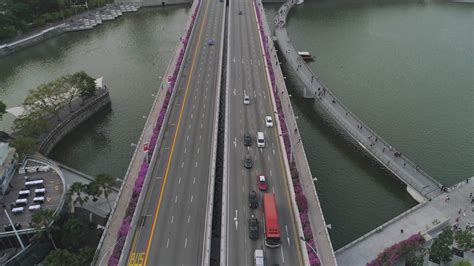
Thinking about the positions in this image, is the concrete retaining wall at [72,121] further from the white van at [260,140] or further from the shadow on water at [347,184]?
the shadow on water at [347,184]

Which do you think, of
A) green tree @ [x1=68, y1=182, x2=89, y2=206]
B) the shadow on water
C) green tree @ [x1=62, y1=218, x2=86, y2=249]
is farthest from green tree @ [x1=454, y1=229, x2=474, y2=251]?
green tree @ [x1=68, y1=182, x2=89, y2=206]

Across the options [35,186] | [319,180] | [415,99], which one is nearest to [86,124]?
[35,186]

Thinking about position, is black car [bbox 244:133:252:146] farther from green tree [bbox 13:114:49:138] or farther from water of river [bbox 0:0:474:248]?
Result: green tree [bbox 13:114:49:138]

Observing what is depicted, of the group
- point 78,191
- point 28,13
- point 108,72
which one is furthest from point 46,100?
point 28,13

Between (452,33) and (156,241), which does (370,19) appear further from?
(156,241)

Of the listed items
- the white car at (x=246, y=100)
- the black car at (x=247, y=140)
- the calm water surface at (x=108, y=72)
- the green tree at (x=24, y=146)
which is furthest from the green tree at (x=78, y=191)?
the white car at (x=246, y=100)

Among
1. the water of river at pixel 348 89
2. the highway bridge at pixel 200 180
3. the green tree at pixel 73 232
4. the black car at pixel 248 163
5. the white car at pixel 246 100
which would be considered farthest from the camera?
the white car at pixel 246 100
